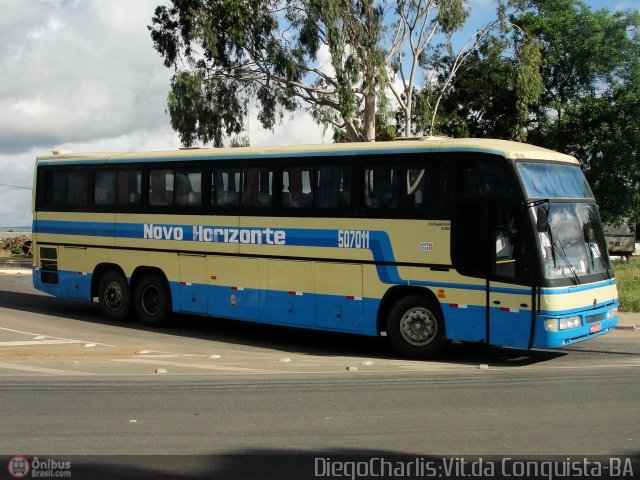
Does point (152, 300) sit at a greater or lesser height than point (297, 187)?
lesser

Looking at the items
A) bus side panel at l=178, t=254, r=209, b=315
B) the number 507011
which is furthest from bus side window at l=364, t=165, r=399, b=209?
bus side panel at l=178, t=254, r=209, b=315

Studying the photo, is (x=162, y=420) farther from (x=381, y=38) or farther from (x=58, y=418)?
(x=381, y=38)

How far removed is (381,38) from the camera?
98.2 ft

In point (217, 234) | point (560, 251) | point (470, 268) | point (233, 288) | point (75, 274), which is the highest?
point (217, 234)

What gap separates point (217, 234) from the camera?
44.7 feet

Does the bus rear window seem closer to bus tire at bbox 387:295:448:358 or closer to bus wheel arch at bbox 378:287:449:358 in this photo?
bus wheel arch at bbox 378:287:449:358

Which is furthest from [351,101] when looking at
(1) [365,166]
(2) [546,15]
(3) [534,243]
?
(3) [534,243]

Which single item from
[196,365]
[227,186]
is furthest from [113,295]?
[196,365]

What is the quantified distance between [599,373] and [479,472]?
5.05m

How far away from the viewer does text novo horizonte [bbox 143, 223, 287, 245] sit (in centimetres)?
1286

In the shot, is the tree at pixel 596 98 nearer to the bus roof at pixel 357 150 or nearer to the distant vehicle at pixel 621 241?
the distant vehicle at pixel 621 241

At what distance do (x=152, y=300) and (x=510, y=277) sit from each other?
25.5ft
